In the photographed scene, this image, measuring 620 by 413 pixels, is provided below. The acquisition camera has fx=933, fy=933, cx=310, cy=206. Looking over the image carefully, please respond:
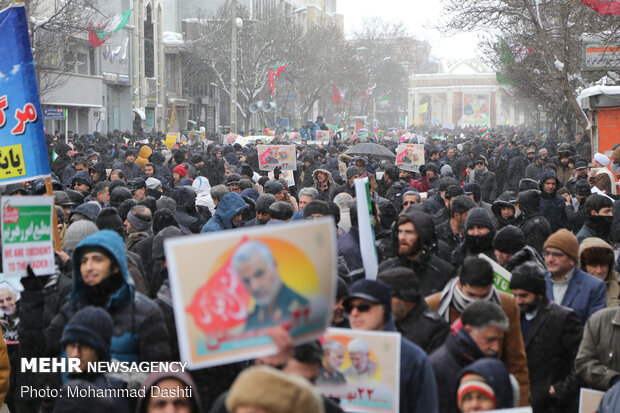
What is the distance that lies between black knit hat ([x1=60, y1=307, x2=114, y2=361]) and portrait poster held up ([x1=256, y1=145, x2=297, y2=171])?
11.4 metres

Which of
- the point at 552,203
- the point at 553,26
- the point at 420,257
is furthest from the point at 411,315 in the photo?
the point at 553,26

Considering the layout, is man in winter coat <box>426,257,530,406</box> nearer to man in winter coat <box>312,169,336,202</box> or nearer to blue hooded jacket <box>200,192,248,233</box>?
blue hooded jacket <box>200,192,248,233</box>

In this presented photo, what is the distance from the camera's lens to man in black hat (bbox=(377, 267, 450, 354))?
15.1 feet

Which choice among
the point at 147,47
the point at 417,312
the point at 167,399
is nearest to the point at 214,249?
the point at 167,399

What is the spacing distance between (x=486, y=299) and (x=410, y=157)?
1012cm

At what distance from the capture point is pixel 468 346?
13.6 feet

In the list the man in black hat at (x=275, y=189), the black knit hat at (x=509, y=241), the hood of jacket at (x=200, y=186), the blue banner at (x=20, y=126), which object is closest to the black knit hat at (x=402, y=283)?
the black knit hat at (x=509, y=241)

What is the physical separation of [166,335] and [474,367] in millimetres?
1366

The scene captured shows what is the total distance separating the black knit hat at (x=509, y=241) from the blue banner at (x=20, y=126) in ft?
10.1

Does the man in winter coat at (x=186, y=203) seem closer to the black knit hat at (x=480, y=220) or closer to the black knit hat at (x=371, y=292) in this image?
the black knit hat at (x=480, y=220)

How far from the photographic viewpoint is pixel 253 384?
2.44m

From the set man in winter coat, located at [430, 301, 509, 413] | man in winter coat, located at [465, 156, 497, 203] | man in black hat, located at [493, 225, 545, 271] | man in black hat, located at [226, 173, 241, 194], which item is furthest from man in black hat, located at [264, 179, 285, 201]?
man in winter coat, located at [430, 301, 509, 413]

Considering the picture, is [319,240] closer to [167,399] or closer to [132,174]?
[167,399]

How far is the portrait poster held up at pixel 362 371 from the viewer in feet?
12.0
